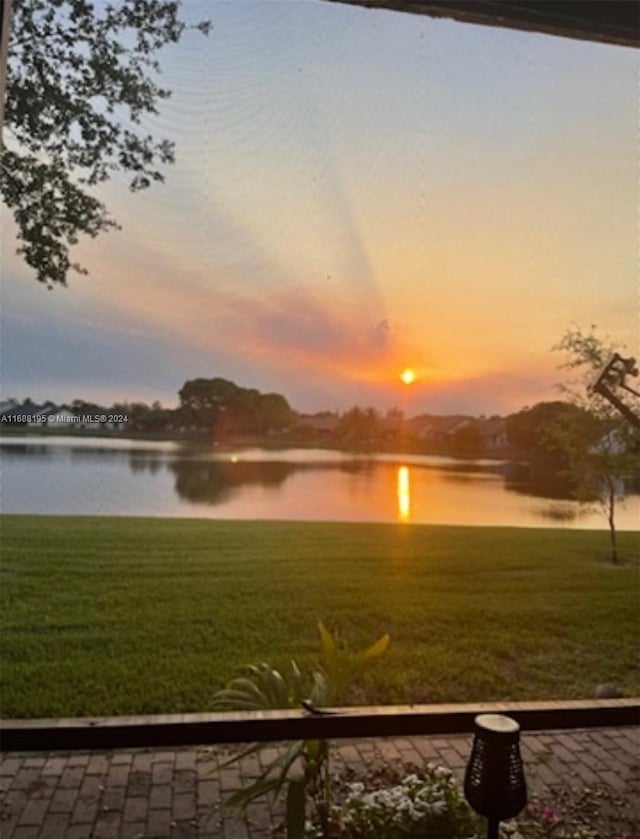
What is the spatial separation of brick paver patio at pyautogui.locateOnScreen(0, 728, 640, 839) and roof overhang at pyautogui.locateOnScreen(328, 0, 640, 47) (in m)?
1.70

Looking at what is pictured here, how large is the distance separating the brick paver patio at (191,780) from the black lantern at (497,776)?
55cm

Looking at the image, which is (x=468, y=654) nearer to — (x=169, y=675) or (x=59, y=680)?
(x=169, y=675)

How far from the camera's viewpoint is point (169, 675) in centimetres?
201

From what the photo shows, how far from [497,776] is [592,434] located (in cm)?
113

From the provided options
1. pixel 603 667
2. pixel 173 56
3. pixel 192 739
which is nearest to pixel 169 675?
pixel 192 739

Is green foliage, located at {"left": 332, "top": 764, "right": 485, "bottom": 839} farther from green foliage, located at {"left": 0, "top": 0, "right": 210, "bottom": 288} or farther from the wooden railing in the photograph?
green foliage, located at {"left": 0, "top": 0, "right": 210, "bottom": 288}

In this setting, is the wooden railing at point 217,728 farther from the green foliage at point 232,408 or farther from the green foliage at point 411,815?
the green foliage at point 232,408

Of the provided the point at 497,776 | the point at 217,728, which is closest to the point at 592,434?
the point at 497,776

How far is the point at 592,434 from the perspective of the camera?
207 centimetres

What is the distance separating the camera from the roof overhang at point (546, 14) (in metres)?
1.17

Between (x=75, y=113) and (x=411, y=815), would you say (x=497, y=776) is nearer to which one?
(x=411, y=815)

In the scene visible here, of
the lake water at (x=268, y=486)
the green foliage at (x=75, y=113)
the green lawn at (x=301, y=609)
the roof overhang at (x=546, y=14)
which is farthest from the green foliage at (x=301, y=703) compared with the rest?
the roof overhang at (x=546, y=14)

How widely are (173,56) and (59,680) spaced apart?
1618 mm

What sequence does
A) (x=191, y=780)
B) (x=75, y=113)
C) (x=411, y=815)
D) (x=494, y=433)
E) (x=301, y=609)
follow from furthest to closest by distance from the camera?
1. (x=301, y=609)
2. (x=494, y=433)
3. (x=191, y=780)
4. (x=411, y=815)
5. (x=75, y=113)
